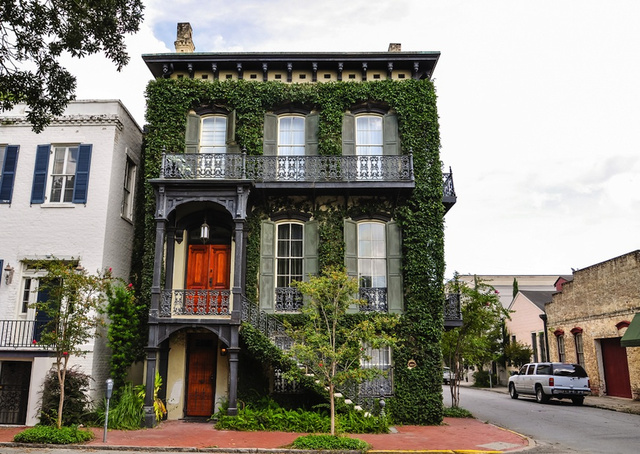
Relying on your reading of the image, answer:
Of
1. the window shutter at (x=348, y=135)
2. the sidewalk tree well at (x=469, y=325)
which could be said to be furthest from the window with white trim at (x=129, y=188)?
the sidewalk tree well at (x=469, y=325)

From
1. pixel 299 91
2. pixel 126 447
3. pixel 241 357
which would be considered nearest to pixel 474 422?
pixel 241 357

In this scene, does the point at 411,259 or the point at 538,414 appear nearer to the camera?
the point at 411,259

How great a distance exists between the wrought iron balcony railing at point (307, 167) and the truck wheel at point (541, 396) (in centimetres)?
1267

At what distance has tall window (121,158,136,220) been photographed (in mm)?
17919

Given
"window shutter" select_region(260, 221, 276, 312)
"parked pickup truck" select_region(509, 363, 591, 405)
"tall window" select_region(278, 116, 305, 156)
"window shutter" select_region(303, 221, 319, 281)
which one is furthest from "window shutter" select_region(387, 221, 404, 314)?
"parked pickup truck" select_region(509, 363, 591, 405)

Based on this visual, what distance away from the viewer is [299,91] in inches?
705

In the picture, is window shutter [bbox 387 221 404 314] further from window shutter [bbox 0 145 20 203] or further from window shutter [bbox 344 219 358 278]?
window shutter [bbox 0 145 20 203]

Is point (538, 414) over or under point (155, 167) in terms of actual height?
under

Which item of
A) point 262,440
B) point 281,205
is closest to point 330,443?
point 262,440

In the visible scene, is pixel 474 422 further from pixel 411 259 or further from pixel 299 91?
pixel 299 91

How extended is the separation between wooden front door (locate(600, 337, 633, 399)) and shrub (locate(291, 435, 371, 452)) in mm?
17158

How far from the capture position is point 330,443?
11789mm

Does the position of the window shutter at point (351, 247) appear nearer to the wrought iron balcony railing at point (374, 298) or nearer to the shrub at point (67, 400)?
the wrought iron balcony railing at point (374, 298)

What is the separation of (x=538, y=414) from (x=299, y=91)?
13909 mm
